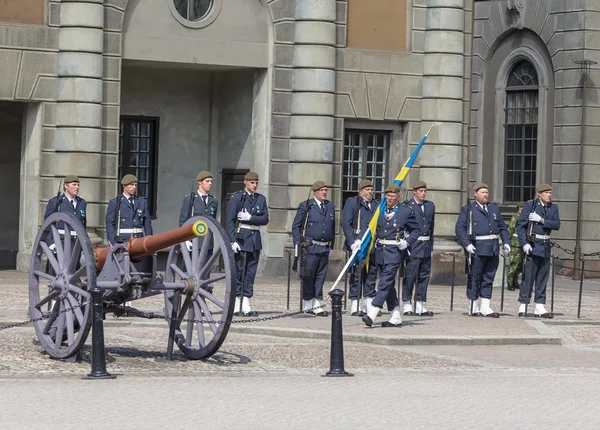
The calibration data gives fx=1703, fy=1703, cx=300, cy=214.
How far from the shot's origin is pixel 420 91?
2886cm

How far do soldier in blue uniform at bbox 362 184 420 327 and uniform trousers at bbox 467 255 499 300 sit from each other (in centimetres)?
190

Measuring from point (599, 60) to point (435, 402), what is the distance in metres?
21.0

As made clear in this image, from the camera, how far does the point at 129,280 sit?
14625mm

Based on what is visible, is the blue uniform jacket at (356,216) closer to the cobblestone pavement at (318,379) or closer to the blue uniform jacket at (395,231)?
the blue uniform jacket at (395,231)

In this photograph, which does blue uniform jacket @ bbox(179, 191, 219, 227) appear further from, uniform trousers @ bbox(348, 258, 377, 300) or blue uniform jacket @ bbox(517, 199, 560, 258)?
blue uniform jacket @ bbox(517, 199, 560, 258)

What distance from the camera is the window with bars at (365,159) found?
94.7ft

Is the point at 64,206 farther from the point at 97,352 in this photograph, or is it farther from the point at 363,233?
the point at 97,352

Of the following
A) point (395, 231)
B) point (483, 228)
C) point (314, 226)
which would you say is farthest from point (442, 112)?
point (395, 231)

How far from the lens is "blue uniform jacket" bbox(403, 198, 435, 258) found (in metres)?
21.7

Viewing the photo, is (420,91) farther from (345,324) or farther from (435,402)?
(435,402)

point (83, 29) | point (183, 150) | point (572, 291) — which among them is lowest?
point (572, 291)

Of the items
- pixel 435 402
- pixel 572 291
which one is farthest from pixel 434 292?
pixel 435 402

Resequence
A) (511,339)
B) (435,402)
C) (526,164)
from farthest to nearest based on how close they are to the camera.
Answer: (526,164) < (511,339) < (435,402)

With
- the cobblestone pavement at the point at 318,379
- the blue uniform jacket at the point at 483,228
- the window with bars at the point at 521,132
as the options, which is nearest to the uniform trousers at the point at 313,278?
the cobblestone pavement at the point at 318,379
